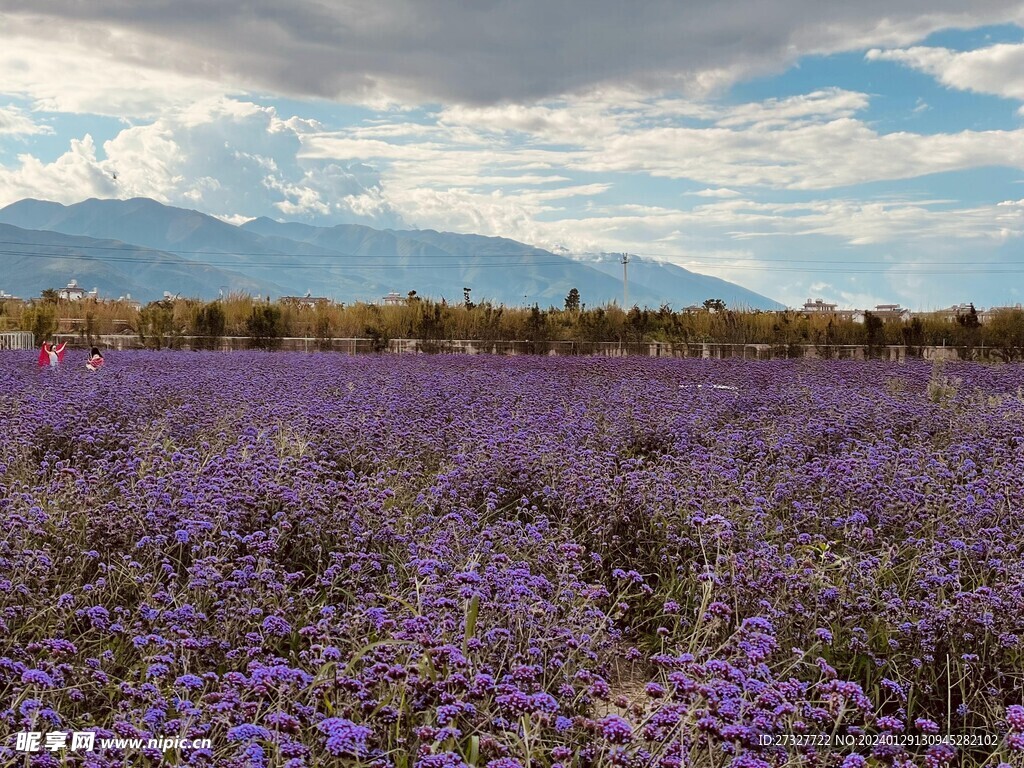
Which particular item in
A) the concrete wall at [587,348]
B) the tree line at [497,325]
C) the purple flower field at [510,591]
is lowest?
the purple flower field at [510,591]

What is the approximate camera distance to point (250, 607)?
3.59m

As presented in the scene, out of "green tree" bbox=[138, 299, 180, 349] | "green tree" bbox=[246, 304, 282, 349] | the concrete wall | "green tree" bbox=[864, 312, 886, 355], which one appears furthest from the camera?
"green tree" bbox=[246, 304, 282, 349]

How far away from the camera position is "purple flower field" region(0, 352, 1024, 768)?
8.29 feet

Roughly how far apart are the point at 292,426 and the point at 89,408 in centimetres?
232

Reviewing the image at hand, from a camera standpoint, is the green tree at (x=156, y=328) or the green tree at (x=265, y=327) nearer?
the green tree at (x=156, y=328)

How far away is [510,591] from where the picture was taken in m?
3.43

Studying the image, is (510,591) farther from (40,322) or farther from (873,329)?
(40,322)

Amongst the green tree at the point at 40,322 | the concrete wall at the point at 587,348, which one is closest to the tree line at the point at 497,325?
the green tree at the point at 40,322

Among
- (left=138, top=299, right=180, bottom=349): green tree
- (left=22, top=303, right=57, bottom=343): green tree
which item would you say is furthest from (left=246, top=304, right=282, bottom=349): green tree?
(left=22, top=303, right=57, bottom=343): green tree

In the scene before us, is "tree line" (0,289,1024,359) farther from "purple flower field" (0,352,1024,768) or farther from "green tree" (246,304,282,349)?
"purple flower field" (0,352,1024,768)

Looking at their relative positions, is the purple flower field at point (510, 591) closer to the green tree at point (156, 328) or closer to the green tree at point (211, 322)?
the green tree at point (156, 328)

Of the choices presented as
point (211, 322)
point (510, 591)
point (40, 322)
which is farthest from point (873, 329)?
point (510, 591)

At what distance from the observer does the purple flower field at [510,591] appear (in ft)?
8.29

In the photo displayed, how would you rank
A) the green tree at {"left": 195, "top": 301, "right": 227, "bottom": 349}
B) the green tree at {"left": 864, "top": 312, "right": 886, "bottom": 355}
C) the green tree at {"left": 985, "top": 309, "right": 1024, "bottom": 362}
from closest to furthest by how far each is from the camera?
the green tree at {"left": 985, "top": 309, "right": 1024, "bottom": 362} < the green tree at {"left": 864, "top": 312, "right": 886, "bottom": 355} < the green tree at {"left": 195, "top": 301, "right": 227, "bottom": 349}
